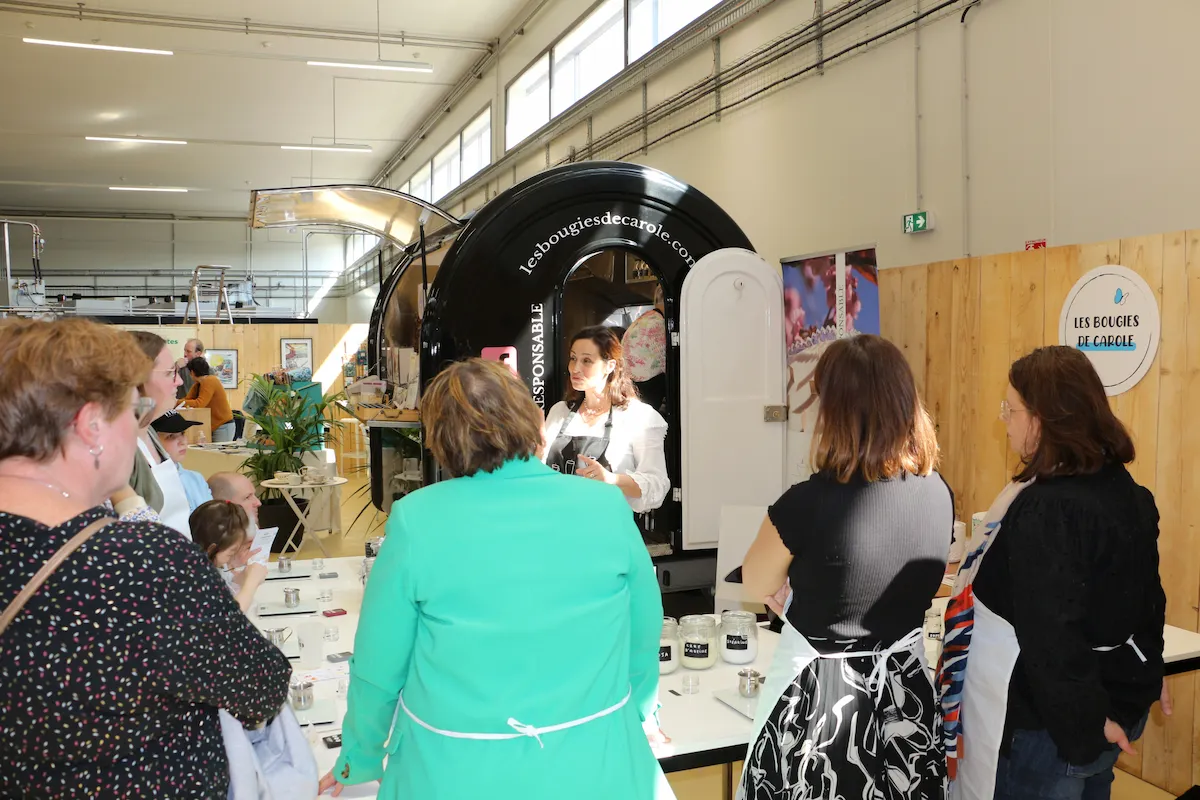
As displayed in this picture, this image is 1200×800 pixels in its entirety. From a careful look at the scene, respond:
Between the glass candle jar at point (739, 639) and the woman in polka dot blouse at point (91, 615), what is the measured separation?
1.64 metres

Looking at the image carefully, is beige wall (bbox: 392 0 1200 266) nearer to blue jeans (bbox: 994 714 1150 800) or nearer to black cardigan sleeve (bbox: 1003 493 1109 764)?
Result: black cardigan sleeve (bbox: 1003 493 1109 764)

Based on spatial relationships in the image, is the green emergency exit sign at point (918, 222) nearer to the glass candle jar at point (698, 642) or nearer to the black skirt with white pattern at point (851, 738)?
the glass candle jar at point (698, 642)

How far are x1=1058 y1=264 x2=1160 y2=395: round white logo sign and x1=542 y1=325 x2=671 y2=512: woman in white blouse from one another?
69.4 inches

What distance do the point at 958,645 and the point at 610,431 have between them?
7.32 feet

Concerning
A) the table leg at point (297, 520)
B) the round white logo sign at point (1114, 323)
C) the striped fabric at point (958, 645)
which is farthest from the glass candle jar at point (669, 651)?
the table leg at point (297, 520)

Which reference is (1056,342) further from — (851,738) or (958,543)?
(851,738)

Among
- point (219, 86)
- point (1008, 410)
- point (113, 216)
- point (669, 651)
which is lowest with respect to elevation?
point (669, 651)

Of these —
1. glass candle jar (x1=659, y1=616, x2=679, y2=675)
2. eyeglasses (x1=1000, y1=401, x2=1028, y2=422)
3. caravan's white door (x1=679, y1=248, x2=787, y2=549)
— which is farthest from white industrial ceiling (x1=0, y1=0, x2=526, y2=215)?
eyeglasses (x1=1000, y1=401, x2=1028, y2=422)

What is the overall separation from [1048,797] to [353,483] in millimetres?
10677

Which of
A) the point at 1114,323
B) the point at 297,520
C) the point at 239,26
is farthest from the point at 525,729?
the point at 239,26

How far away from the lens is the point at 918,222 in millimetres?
5086

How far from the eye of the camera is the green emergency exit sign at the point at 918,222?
506 cm

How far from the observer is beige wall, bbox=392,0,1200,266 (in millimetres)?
3820

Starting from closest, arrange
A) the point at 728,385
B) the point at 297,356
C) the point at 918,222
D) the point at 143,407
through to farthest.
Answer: the point at 143,407 < the point at 728,385 < the point at 918,222 < the point at 297,356
